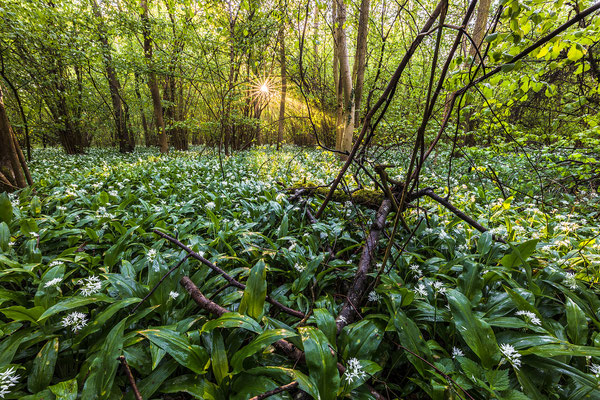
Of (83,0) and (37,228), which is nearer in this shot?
(37,228)

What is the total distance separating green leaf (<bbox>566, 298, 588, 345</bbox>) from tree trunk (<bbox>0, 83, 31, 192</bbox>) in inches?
251

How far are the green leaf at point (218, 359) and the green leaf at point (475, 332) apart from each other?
46.9 inches

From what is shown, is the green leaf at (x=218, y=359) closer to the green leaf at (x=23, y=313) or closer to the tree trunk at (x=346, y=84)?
the green leaf at (x=23, y=313)

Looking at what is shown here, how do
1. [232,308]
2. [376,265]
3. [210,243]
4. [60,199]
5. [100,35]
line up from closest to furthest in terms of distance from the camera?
[232,308] → [376,265] → [210,243] → [60,199] → [100,35]

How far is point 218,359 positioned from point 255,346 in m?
0.21

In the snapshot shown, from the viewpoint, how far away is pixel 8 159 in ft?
11.8

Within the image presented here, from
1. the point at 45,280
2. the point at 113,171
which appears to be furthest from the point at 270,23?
the point at 45,280

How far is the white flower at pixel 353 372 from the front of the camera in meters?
1.02

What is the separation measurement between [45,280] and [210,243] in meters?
1.10

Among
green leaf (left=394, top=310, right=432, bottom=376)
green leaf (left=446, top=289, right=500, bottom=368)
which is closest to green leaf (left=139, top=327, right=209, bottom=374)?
green leaf (left=394, top=310, right=432, bottom=376)

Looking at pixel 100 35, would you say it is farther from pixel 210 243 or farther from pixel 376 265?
pixel 376 265

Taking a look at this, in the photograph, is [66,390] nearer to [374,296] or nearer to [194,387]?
[194,387]

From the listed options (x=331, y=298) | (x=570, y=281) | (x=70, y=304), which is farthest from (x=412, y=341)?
(x=70, y=304)

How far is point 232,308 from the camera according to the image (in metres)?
1.52
